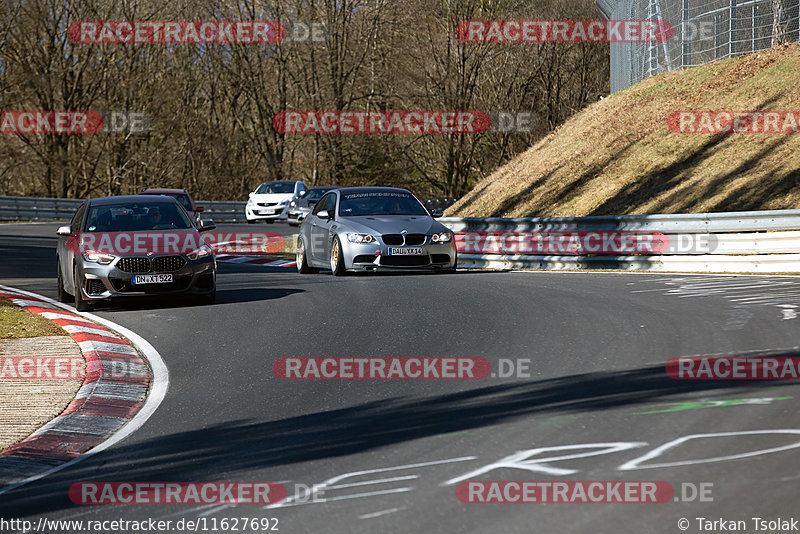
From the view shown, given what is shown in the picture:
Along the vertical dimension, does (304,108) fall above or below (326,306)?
above

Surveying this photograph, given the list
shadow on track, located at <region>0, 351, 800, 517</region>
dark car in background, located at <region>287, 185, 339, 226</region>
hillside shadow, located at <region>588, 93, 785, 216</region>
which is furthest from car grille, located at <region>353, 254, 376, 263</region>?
dark car in background, located at <region>287, 185, 339, 226</region>

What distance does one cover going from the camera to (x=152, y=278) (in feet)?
44.7

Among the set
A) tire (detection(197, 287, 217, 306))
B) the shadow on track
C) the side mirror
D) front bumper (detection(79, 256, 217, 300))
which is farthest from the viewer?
the side mirror

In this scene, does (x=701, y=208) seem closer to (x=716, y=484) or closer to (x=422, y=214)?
(x=422, y=214)

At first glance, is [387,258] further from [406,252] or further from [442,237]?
[442,237]

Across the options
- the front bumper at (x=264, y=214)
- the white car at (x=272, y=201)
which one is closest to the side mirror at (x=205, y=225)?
the white car at (x=272, y=201)

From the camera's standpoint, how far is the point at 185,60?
53.8 meters

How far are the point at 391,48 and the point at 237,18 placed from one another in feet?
28.0

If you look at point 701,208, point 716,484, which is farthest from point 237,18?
point 716,484

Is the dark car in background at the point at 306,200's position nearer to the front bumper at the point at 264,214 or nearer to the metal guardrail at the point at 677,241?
the front bumper at the point at 264,214

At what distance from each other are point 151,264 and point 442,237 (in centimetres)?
586

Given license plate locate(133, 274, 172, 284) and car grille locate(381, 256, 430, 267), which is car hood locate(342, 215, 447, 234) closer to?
car grille locate(381, 256, 430, 267)

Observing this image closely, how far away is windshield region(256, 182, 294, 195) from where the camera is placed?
136 feet

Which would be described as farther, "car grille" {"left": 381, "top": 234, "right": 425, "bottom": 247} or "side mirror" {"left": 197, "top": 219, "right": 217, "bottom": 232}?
"car grille" {"left": 381, "top": 234, "right": 425, "bottom": 247}
